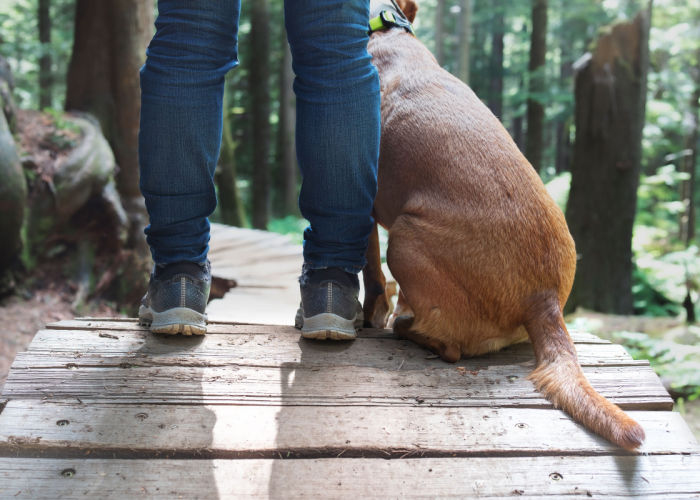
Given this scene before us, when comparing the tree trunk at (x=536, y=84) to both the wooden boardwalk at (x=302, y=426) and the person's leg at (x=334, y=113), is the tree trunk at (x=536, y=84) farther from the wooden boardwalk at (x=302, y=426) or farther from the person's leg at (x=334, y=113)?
the wooden boardwalk at (x=302, y=426)

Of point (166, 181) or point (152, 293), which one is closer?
point (166, 181)

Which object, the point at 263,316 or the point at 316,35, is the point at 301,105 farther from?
the point at 263,316

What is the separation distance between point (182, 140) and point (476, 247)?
1.11 m

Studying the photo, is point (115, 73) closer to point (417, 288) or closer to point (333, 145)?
point (333, 145)

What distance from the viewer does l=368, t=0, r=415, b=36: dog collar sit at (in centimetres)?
280

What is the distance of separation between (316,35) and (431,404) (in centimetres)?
127

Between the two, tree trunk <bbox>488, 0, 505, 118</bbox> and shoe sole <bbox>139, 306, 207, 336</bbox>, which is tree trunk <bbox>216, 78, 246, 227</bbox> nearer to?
shoe sole <bbox>139, 306, 207, 336</bbox>

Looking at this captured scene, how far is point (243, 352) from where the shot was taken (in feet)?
7.07

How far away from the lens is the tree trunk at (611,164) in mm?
7223

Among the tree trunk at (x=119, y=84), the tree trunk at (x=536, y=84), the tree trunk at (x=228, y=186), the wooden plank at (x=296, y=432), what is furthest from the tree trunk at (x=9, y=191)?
the tree trunk at (x=536, y=84)

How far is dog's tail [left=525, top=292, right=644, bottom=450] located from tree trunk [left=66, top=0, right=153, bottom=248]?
441 cm

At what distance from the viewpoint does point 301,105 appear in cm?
215

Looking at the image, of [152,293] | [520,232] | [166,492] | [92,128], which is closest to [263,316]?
[152,293]

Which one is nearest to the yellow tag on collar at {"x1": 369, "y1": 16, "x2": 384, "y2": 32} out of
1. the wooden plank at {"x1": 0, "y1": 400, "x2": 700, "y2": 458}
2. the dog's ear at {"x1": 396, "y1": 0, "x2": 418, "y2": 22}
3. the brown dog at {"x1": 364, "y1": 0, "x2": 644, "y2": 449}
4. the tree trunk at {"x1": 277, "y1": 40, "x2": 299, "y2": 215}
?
the dog's ear at {"x1": 396, "y1": 0, "x2": 418, "y2": 22}
